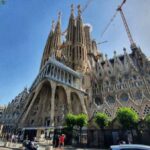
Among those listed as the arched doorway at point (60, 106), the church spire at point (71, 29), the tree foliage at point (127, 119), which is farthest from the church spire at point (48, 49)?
the tree foliage at point (127, 119)

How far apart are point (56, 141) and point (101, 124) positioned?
22.8 feet

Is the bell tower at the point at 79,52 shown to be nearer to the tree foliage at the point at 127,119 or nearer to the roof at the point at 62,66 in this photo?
the roof at the point at 62,66

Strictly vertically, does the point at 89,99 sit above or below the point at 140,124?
above

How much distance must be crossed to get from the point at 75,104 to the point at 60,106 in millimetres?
4072

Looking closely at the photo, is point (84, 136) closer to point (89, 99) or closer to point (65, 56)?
point (89, 99)

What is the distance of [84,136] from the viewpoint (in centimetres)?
2353

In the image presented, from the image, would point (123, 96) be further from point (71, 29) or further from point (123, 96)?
point (71, 29)

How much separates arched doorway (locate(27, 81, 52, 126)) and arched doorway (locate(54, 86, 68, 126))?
2289mm

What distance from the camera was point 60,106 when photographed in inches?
1625

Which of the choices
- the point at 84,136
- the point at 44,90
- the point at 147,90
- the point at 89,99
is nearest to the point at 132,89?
the point at 147,90

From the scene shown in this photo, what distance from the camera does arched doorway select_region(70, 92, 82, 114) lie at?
130 ft

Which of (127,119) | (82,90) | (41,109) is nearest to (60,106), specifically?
(41,109)

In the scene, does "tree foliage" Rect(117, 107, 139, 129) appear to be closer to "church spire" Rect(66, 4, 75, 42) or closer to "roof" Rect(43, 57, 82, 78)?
"roof" Rect(43, 57, 82, 78)

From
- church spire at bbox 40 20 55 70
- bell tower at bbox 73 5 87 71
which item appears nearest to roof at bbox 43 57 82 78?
bell tower at bbox 73 5 87 71
